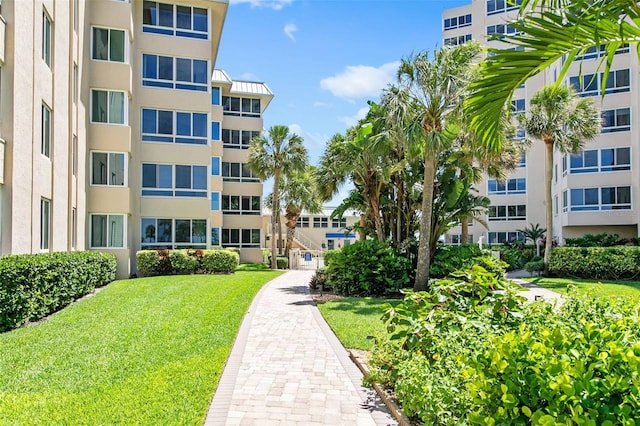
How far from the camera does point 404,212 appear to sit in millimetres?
18750

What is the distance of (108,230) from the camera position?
21.3m

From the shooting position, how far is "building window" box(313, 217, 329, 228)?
60562 millimetres

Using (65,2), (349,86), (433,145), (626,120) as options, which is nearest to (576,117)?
(626,120)

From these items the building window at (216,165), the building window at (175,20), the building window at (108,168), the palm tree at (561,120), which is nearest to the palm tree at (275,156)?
the building window at (216,165)

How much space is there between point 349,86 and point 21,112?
69889 millimetres

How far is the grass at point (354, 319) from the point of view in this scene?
9.11m

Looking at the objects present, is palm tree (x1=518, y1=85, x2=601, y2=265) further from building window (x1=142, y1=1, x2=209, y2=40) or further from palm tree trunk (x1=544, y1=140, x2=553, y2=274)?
building window (x1=142, y1=1, x2=209, y2=40)

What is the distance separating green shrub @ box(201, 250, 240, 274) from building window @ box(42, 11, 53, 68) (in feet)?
37.2

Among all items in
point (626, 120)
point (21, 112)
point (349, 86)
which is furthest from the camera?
point (349, 86)

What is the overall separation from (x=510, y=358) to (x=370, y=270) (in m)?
13.4

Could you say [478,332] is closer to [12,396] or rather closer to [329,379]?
[329,379]

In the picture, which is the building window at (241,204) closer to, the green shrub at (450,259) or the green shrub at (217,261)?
the green shrub at (217,261)

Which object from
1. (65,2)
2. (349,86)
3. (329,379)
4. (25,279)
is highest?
(349,86)

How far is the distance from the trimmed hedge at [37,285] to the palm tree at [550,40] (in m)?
9.53
